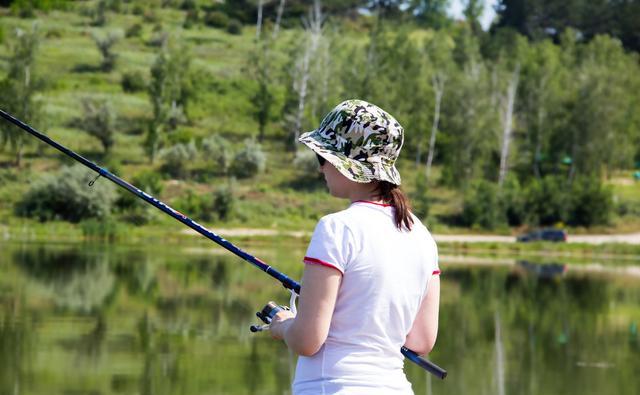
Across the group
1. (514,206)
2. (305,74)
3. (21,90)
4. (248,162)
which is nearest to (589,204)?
(514,206)

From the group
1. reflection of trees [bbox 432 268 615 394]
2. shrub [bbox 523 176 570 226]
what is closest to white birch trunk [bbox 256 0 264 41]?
shrub [bbox 523 176 570 226]

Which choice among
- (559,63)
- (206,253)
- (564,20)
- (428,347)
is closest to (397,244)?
(428,347)

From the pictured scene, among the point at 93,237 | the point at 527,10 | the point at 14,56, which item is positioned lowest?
the point at 93,237

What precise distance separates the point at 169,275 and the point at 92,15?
58.1 metres

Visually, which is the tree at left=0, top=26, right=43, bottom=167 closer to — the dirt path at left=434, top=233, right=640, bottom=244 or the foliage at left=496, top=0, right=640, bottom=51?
the dirt path at left=434, top=233, right=640, bottom=244

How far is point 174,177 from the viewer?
45.2 metres

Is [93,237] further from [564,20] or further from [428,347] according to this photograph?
[564,20]

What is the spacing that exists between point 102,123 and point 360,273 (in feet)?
148

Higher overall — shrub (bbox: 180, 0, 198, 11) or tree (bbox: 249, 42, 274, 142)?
shrub (bbox: 180, 0, 198, 11)

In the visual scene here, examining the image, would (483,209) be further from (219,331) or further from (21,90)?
(219,331)

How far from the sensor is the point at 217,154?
46875 millimetres

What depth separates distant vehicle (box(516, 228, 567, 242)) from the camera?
42281 mm

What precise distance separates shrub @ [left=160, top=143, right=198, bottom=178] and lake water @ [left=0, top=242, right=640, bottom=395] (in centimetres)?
1865

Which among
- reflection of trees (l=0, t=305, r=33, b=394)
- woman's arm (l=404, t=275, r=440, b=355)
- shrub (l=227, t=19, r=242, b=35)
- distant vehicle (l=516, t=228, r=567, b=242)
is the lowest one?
distant vehicle (l=516, t=228, r=567, b=242)
